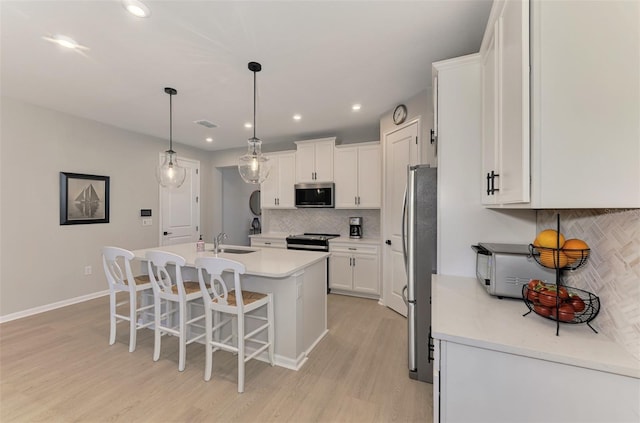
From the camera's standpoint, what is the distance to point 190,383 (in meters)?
2.06

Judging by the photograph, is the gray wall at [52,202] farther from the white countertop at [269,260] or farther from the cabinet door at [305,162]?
the cabinet door at [305,162]

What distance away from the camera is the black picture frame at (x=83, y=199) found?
11.9 feet

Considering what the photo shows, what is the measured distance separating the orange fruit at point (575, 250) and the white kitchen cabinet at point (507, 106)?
0.30 metres

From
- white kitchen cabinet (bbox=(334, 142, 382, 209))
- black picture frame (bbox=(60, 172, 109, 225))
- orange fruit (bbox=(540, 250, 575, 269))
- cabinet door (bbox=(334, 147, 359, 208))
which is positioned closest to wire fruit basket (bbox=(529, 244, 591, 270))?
orange fruit (bbox=(540, 250, 575, 269))

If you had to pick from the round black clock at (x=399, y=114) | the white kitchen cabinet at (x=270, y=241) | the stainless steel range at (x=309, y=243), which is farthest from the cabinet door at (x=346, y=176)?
the white kitchen cabinet at (x=270, y=241)

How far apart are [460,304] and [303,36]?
2098 mm

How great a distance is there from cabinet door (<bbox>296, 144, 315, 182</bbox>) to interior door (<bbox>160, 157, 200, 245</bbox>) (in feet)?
7.80

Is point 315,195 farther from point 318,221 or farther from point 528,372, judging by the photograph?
point 528,372

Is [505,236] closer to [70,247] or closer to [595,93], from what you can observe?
[595,93]

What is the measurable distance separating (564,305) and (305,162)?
3.96 metres

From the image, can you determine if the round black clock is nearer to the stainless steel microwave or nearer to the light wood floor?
the stainless steel microwave

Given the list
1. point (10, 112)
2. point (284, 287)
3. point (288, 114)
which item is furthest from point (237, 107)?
point (10, 112)

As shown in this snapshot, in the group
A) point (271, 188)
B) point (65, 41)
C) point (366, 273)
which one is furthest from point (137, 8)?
point (366, 273)

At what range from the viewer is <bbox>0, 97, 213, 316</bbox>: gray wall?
10.4 feet
